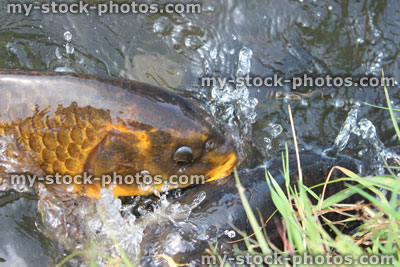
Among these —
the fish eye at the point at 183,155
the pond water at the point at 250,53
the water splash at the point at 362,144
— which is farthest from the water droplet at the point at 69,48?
the water splash at the point at 362,144

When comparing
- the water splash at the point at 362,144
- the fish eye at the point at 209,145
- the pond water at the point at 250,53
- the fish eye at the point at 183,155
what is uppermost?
the pond water at the point at 250,53

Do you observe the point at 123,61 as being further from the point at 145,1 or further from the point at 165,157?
the point at 165,157

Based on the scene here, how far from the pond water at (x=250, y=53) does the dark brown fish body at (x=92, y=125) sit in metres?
0.84

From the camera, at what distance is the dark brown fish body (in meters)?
2.48

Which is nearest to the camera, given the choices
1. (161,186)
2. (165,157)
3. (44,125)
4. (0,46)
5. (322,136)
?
(44,125)

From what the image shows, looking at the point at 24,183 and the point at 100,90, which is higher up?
the point at 100,90

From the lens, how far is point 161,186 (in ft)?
9.44

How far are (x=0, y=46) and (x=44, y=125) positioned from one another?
4.66ft

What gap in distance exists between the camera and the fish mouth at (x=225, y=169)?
9.44 ft

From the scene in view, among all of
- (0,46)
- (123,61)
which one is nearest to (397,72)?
(123,61)

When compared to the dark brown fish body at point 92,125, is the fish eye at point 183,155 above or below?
below

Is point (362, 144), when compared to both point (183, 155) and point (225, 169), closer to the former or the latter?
point (225, 169)

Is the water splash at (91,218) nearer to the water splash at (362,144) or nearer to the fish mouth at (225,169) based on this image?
the fish mouth at (225,169)

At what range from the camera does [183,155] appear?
270cm
